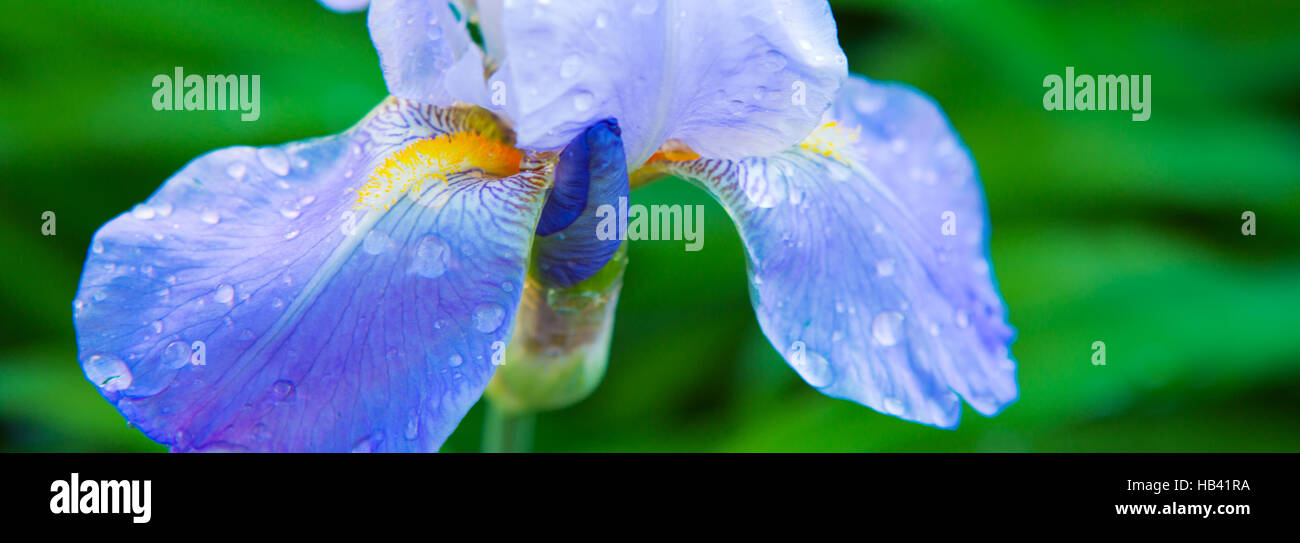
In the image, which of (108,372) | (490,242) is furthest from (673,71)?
(108,372)

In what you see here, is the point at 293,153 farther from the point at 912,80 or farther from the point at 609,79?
the point at 912,80

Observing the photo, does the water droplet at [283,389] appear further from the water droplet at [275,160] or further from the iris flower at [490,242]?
the water droplet at [275,160]

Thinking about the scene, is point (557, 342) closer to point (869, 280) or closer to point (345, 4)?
point (869, 280)

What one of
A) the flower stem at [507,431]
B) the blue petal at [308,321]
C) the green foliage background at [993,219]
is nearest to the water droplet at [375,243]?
the blue petal at [308,321]

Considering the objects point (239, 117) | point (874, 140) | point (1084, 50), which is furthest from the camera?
point (1084, 50)

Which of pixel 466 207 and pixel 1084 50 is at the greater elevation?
pixel 1084 50

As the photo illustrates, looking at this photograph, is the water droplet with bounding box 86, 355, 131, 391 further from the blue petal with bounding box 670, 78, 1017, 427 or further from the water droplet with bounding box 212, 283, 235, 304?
the blue petal with bounding box 670, 78, 1017, 427
